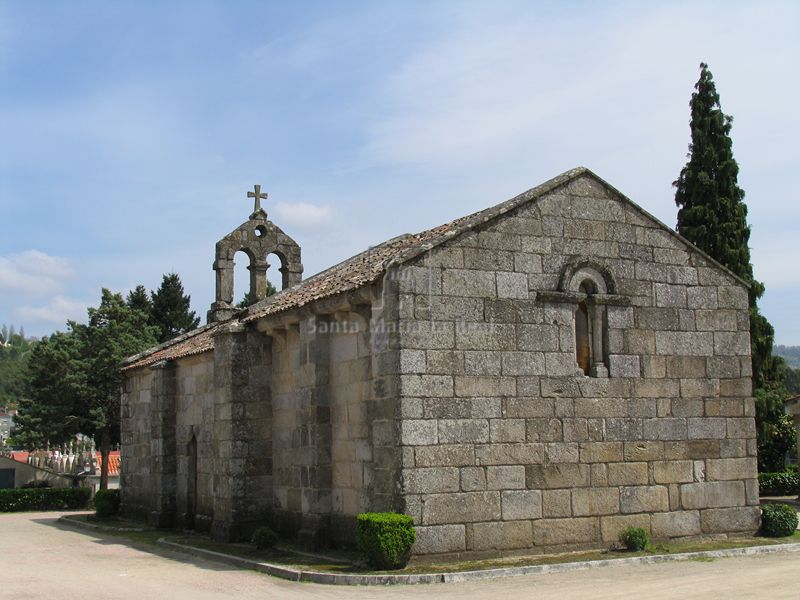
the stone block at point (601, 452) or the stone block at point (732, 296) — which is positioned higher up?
the stone block at point (732, 296)

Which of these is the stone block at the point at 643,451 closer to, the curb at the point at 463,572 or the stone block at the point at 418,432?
the curb at the point at 463,572

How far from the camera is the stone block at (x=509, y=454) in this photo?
1412cm

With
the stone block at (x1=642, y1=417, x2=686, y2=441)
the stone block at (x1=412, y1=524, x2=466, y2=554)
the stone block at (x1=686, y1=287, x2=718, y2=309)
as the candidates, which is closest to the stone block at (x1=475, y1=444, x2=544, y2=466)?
the stone block at (x1=412, y1=524, x2=466, y2=554)

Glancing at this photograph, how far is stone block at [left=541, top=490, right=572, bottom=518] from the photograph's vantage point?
14.5 metres

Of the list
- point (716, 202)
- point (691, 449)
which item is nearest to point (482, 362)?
point (691, 449)

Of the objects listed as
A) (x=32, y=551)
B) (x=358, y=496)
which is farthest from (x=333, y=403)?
(x=32, y=551)

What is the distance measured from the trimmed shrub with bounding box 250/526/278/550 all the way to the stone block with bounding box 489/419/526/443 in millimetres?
4846

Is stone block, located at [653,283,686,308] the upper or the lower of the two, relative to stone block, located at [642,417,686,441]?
upper

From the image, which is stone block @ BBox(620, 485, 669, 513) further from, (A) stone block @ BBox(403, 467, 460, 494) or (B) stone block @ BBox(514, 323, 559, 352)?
(A) stone block @ BBox(403, 467, 460, 494)

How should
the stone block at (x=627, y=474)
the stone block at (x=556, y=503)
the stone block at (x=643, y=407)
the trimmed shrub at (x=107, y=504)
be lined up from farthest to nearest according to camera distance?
the trimmed shrub at (x=107, y=504)
the stone block at (x=643, y=407)
the stone block at (x=627, y=474)
the stone block at (x=556, y=503)

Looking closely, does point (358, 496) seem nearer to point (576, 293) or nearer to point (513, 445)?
point (513, 445)

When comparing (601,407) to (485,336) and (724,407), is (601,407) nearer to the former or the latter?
(485,336)

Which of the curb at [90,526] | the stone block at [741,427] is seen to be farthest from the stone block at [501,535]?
the curb at [90,526]

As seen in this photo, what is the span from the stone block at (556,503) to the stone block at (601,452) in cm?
68
